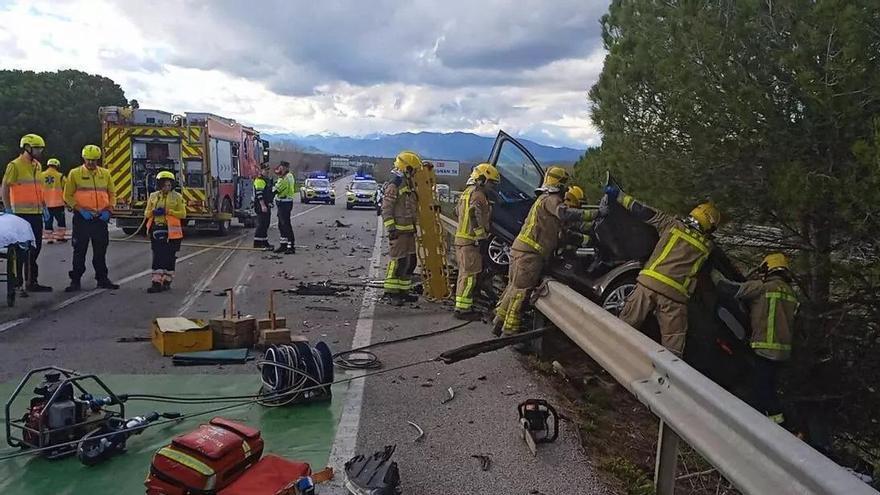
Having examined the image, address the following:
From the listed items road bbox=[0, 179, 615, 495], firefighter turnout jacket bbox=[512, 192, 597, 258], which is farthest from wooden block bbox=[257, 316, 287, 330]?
firefighter turnout jacket bbox=[512, 192, 597, 258]

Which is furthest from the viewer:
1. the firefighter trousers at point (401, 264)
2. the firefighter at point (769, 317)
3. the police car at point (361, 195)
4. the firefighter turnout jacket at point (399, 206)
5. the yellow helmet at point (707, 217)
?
the police car at point (361, 195)

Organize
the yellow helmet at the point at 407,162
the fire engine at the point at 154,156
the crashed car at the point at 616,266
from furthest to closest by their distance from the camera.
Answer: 1. the fire engine at the point at 154,156
2. the yellow helmet at the point at 407,162
3. the crashed car at the point at 616,266

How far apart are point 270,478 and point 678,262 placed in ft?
12.9

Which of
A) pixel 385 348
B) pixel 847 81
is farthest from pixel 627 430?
pixel 847 81

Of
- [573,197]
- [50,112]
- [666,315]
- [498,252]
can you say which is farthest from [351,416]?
[50,112]

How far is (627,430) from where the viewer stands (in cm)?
486

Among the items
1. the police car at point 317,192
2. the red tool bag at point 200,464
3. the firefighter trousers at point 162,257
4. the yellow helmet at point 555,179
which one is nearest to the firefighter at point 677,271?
the yellow helmet at point 555,179

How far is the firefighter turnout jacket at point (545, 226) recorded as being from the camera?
7.01 meters

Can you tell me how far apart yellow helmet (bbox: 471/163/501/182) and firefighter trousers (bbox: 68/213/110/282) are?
5.00 metres

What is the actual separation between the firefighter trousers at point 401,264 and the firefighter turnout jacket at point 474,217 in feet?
3.42

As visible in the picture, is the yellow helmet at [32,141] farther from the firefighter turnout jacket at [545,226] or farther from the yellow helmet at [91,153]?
the firefighter turnout jacket at [545,226]

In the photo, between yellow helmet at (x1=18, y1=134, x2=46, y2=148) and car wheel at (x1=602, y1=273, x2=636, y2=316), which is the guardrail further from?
yellow helmet at (x1=18, y1=134, x2=46, y2=148)

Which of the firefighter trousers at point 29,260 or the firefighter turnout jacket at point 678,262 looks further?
the firefighter trousers at point 29,260

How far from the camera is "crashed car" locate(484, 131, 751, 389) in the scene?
20.0ft
